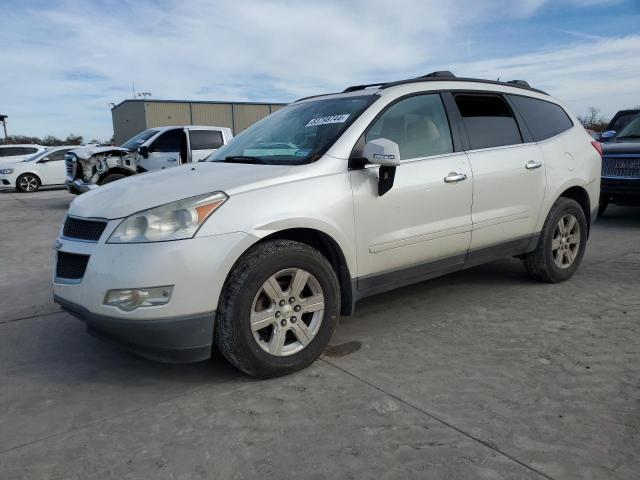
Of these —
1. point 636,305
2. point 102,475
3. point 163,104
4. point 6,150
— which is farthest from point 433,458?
point 163,104

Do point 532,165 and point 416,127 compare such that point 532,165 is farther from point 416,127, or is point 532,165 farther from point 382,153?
point 382,153

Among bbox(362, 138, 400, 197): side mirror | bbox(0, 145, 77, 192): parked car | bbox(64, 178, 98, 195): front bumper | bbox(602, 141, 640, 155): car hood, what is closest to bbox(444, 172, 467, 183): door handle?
bbox(362, 138, 400, 197): side mirror

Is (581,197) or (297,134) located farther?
(581,197)

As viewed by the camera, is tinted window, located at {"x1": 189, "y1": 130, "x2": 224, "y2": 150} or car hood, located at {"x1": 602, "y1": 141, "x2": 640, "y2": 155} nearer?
car hood, located at {"x1": 602, "y1": 141, "x2": 640, "y2": 155}

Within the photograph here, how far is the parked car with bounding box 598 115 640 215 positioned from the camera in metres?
8.04

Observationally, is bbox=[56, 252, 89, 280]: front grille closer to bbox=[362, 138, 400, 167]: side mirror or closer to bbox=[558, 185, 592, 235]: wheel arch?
bbox=[362, 138, 400, 167]: side mirror

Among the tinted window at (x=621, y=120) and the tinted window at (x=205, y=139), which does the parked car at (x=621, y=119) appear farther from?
the tinted window at (x=205, y=139)

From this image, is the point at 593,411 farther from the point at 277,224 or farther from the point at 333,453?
the point at 277,224

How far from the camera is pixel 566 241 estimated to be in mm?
5004

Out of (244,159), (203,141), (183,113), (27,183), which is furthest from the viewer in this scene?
(183,113)

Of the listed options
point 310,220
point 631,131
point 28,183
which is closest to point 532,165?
point 310,220

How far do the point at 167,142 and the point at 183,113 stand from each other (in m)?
26.4

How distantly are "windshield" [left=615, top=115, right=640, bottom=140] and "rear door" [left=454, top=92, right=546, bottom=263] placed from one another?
572 cm

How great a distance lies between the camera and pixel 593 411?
8.80 ft
